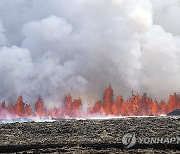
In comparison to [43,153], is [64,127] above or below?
above

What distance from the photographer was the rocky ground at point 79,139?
42.6 m

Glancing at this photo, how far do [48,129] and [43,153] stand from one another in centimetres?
3118

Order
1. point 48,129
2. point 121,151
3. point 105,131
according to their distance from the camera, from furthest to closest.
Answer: point 48,129 → point 105,131 → point 121,151

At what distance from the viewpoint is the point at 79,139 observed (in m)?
55.9

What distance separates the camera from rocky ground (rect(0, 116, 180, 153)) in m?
42.6

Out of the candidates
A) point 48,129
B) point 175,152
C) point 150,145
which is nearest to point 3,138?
point 48,129

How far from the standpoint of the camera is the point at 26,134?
67312mm

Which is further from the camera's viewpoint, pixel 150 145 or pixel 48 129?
pixel 48 129

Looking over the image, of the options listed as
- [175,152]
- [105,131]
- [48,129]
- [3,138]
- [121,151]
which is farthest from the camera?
[48,129]

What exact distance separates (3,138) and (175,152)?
35.9 metres

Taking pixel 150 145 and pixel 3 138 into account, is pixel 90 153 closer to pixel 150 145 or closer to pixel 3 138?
pixel 150 145

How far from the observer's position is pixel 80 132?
66.8 m

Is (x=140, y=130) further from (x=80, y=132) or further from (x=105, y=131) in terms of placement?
(x=80, y=132)

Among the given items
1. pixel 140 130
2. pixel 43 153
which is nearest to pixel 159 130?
pixel 140 130
